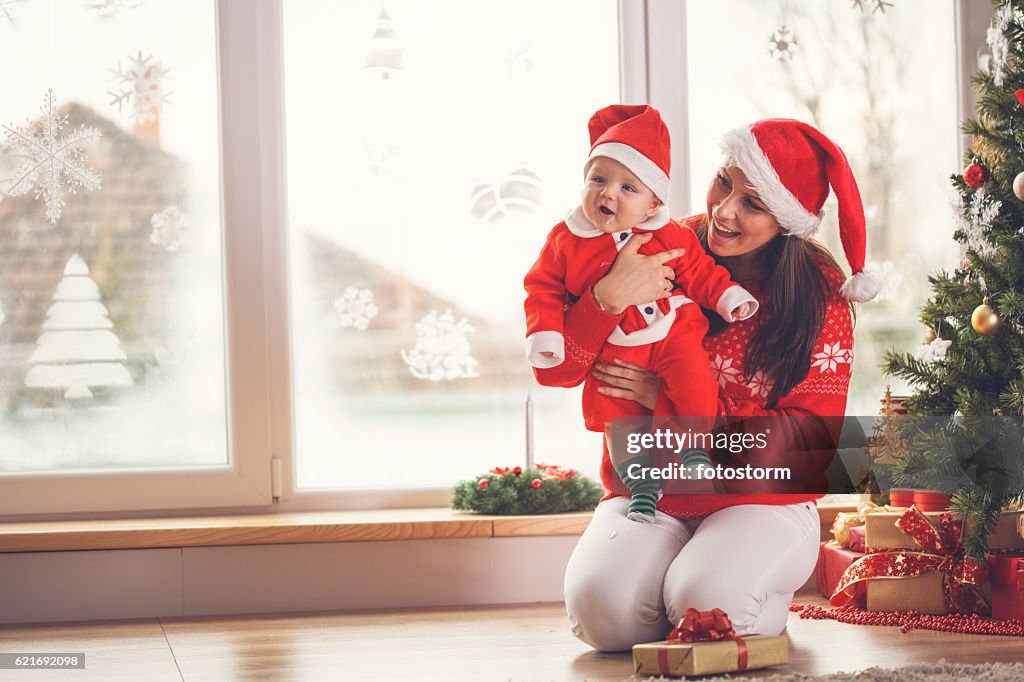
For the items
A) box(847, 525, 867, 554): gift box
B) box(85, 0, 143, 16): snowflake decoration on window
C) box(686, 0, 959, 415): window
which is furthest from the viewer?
box(686, 0, 959, 415): window

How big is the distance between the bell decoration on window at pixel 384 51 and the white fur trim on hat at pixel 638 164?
1210mm

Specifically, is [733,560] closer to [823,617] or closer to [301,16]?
[823,617]

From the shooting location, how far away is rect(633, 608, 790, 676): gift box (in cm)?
176

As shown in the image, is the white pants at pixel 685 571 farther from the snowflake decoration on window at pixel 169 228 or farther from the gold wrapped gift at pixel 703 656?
the snowflake decoration on window at pixel 169 228

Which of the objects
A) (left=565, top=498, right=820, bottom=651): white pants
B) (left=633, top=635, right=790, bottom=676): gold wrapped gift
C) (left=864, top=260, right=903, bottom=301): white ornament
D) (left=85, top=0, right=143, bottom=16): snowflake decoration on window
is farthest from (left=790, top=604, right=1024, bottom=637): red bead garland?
(left=85, top=0, right=143, bottom=16): snowflake decoration on window

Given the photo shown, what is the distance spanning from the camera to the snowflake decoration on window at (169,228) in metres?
2.83

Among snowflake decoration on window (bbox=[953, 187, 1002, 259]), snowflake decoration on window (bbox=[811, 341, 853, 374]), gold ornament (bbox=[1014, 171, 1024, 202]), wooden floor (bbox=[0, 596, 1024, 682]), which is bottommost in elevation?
wooden floor (bbox=[0, 596, 1024, 682])

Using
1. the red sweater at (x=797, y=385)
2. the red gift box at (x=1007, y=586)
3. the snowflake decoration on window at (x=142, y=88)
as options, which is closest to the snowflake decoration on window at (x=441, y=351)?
the snowflake decoration on window at (x=142, y=88)

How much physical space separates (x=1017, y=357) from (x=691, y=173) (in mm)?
1042

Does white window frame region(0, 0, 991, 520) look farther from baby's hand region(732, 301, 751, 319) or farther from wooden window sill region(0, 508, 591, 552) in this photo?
baby's hand region(732, 301, 751, 319)

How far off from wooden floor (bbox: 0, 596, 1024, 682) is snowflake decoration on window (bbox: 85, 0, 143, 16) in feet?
4.97

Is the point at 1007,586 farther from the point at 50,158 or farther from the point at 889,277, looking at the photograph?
the point at 50,158

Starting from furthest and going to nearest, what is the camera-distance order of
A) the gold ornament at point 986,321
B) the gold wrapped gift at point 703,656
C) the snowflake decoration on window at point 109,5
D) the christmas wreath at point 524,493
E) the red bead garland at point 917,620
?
1. the snowflake decoration on window at point 109,5
2. the christmas wreath at point 524,493
3. the gold ornament at point 986,321
4. the red bead garland at point 917,620
5. the gold wrapped gift at point 703,656

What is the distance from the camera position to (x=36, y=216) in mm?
2771
